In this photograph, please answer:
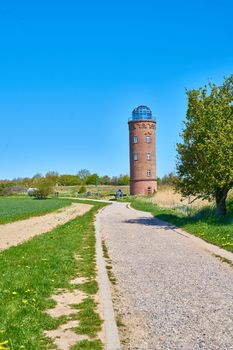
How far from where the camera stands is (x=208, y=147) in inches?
872

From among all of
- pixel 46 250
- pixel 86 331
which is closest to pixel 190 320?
pixel 86 331

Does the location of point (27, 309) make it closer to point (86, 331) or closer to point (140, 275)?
point (86, 331)

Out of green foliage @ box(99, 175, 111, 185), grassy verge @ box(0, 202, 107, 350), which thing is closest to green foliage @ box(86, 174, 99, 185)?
green foliage @ box(99, 175, 111, 185)

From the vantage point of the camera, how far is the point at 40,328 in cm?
657

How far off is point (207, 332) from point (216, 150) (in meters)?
16.4

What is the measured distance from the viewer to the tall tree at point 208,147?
Answer: 2205 centimetres

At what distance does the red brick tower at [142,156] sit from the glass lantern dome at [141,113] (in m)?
0.46

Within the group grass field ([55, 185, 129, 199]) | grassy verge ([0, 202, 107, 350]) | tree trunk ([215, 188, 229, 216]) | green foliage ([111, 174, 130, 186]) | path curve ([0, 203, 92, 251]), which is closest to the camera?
grassy verge ([0, 202, 107, 350])

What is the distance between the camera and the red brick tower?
2913 inches

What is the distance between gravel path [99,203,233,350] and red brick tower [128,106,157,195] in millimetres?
57967

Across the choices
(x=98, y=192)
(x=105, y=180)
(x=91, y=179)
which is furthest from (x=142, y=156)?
(x=105, y=180)

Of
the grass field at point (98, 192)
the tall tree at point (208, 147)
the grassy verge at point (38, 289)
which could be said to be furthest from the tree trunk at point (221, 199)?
the grass field at point (98, 192)

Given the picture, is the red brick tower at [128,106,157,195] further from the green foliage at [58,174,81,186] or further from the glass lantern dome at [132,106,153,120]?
the green foliage at [58,174,81,186]

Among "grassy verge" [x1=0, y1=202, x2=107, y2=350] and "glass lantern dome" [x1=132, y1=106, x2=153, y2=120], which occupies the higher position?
"glass lantern dome" [x1=132, y1=106, x2=153, y2=120]
